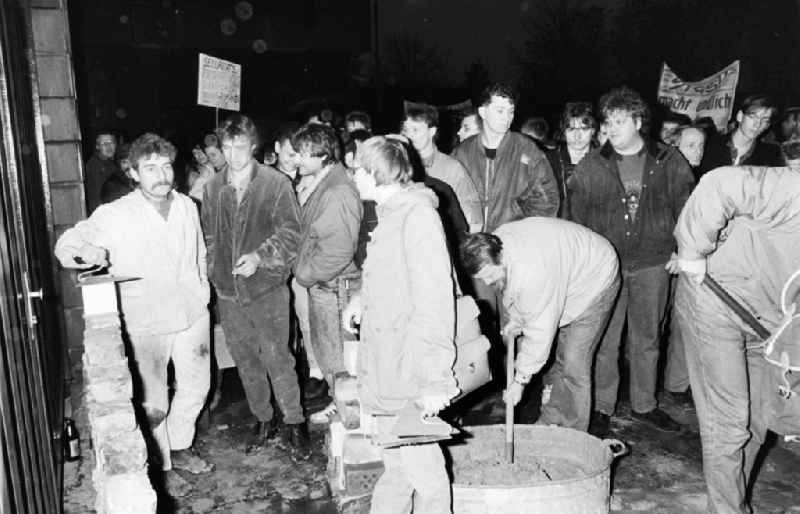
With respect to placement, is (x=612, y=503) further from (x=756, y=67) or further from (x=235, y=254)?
(x=756, y=67)

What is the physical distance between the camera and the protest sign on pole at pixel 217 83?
7914 mm

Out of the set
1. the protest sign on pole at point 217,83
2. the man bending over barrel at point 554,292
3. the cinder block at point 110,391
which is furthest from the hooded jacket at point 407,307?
the protest sign on pole at point 217,83

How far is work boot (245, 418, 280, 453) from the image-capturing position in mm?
4988

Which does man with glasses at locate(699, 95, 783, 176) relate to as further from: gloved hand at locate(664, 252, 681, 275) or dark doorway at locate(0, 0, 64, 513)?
dark doorway at locate(0, 0, 64, 513)

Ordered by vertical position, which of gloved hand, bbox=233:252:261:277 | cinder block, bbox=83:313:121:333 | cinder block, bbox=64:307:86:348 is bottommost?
cinder block, bbox=64:307:86:348

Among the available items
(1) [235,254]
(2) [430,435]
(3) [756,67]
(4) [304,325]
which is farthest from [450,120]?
(2) [430,435]

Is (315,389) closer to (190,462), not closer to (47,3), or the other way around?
(190,462)

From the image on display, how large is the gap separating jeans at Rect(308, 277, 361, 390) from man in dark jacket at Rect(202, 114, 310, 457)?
27 cm

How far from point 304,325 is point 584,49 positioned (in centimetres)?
2430

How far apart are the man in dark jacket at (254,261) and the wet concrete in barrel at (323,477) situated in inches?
9.2

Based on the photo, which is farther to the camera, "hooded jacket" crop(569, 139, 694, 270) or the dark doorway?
"hooded jacket" crop(569, 139, 694, 270)

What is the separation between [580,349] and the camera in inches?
183

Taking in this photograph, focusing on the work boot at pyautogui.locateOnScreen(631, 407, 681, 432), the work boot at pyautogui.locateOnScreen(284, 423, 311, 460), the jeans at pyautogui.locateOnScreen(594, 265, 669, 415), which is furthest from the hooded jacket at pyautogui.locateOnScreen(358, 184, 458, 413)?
the work boot at pyautogui.locateOnScreen(631, 407, 681, 432)

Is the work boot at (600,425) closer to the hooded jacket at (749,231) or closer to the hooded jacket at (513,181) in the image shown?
the hooded jacket at (513,181)
